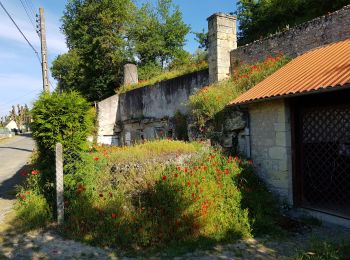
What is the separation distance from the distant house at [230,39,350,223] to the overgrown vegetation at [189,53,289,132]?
1503 millimetres

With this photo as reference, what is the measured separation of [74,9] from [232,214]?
1117 inches

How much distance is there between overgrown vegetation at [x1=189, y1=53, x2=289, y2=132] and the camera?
370 inches

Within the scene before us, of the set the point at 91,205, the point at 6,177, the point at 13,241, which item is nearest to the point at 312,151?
the point at 91,205

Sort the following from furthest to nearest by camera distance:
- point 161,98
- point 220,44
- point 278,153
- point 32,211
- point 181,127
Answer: point 161,98 → point 181,127 → point 220,44 → point 278,153 → point 32,211

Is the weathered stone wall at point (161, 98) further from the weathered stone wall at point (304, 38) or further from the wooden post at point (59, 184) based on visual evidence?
the wooden post at point (59, 184)

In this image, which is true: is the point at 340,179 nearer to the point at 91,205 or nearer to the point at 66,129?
the point at 91,205

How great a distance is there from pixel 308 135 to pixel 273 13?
17679mm

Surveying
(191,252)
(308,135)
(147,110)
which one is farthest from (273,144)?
(147,110)

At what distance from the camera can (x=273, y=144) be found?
7.45 metres

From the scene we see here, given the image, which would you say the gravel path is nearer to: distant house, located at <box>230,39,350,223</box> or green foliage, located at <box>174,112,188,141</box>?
distant house, located at <box>230,39,350,223</box>

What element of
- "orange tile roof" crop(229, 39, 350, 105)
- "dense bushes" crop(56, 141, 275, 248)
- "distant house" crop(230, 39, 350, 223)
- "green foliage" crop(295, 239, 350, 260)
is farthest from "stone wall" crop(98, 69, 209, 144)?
"green foliage" crop(295, 239, 350, 260)

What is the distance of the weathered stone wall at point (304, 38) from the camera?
325 inches

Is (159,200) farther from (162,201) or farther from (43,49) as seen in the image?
(43,49)

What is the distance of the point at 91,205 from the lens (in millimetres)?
6328
